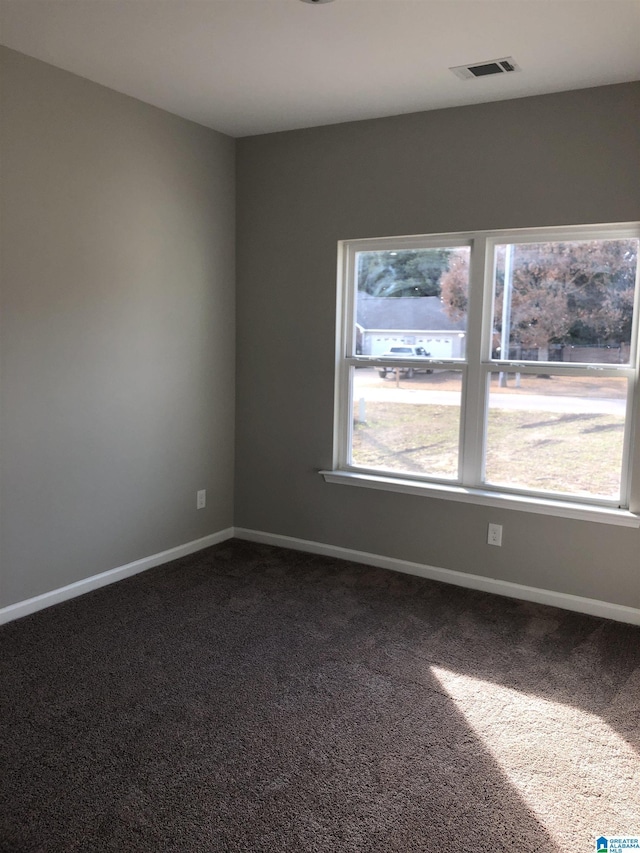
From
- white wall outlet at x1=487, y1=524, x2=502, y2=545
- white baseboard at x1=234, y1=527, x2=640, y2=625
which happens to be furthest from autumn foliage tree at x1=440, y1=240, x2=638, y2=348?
white baseboard at x1=234, y1=527, x2=640, y2=625

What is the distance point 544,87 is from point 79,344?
2.70m

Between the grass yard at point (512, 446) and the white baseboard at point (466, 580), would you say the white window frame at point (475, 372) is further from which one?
the white baseboard at point (466, 580)

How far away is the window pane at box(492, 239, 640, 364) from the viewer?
3.43m

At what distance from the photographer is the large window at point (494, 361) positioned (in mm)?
3479

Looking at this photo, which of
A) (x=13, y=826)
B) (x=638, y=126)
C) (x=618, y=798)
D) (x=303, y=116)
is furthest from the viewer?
(x=303, y=116)

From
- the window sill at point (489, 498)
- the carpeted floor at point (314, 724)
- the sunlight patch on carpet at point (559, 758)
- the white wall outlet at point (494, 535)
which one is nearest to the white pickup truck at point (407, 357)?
the window sill at point (489, 498)

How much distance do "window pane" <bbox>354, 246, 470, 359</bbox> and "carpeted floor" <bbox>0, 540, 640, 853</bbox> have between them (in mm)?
1475

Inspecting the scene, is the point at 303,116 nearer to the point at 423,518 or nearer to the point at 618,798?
the point at 423,518

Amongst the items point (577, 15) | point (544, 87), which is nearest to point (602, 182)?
point (544, 87)

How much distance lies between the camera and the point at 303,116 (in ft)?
12.8

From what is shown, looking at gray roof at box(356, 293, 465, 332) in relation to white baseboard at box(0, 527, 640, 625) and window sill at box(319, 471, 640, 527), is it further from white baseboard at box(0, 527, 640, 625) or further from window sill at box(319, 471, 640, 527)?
white baseboard at box(0, 527, 640, 625)

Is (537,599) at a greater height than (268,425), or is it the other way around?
(268,425)

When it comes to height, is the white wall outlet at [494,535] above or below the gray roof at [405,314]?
below

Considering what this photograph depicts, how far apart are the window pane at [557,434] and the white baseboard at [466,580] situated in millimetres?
561
